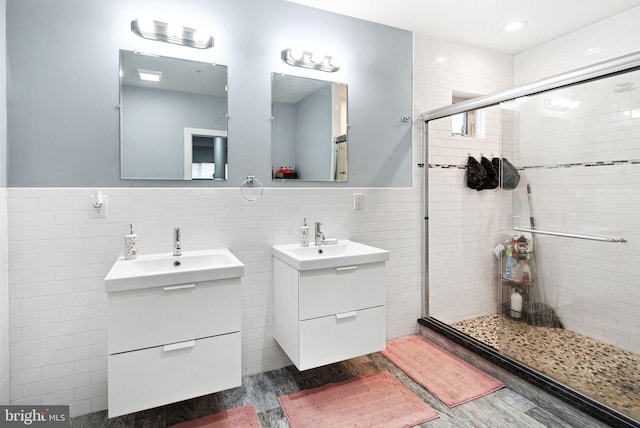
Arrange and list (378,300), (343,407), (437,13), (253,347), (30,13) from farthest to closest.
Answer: (437,13)
(253,347)
(378,300)
(343,407)
(30,13)

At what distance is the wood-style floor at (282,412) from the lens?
1.94 m

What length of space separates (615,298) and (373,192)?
1777mm

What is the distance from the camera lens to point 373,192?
283 cm

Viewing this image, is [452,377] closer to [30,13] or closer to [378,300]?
[378,300]

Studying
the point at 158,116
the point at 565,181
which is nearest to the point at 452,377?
the point at 565,181

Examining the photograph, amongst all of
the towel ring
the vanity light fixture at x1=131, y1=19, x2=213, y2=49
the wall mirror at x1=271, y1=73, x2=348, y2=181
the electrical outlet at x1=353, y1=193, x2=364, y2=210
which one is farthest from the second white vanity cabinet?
the vanity light fixture at x1=131, y1=19, x2=213, y2=49

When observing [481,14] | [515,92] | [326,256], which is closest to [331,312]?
[326,256]

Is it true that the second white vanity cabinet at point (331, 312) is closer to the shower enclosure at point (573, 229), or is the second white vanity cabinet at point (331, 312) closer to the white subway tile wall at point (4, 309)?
the shower enclosure at point (573, 229)

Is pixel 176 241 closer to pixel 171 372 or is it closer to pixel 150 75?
pixel 171 372

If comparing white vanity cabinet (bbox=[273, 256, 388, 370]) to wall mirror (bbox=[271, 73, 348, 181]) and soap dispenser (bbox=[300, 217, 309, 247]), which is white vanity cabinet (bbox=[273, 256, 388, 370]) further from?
wall mirror (bbox=[271, 73, 348, 181])

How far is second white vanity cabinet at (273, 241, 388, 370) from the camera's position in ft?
6.74

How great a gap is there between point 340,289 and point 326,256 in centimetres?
25

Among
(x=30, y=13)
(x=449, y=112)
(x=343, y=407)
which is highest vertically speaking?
(x=30, y=13)

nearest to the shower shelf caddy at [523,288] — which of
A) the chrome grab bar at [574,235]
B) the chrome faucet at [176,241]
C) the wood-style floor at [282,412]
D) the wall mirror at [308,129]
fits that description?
the chrome grab bar at [574,235]
